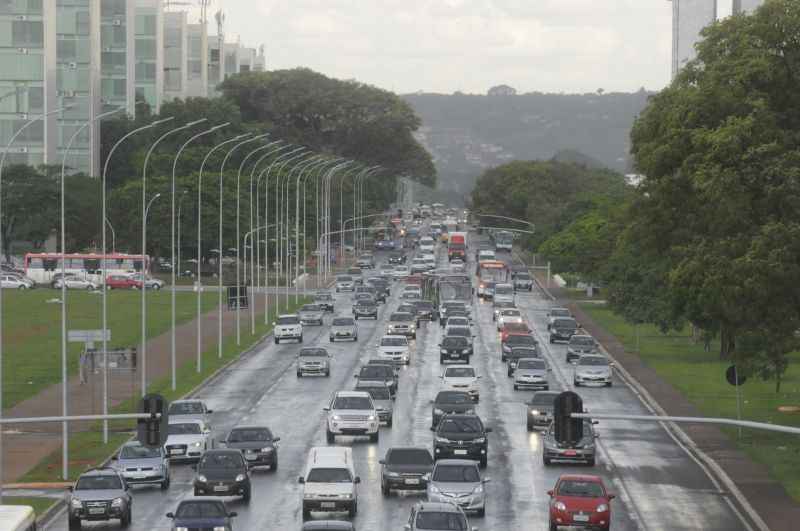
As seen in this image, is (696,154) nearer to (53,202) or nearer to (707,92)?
(707,92)

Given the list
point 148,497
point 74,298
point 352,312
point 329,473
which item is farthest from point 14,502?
point 74,298


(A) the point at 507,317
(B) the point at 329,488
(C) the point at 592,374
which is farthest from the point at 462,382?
(A) the point at 507,317

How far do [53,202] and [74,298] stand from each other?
34839 millimetres

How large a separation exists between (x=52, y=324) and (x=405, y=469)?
65862 millimetres

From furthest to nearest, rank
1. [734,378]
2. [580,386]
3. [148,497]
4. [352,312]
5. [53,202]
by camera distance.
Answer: [53,202] < [352,312] < [580,386] < [734,378] < [148,497]

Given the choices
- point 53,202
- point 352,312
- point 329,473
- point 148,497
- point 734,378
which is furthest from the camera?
point 53,202

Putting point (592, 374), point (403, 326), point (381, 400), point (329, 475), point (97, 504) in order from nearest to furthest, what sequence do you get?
point (97, 504), point (329, 475), point (381, 400), point (592, 374), point (403, 326)

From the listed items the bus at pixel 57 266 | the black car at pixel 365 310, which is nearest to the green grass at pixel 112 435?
the black car at pixel 365 310

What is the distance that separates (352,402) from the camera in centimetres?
5659

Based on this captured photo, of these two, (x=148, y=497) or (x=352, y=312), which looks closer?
(x=148, y=497)

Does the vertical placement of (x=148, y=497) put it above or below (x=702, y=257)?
below

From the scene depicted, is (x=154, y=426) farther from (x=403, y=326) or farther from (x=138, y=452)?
(x=403, y=326)

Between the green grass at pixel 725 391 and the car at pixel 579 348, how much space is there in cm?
298

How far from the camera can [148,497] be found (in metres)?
45.0
